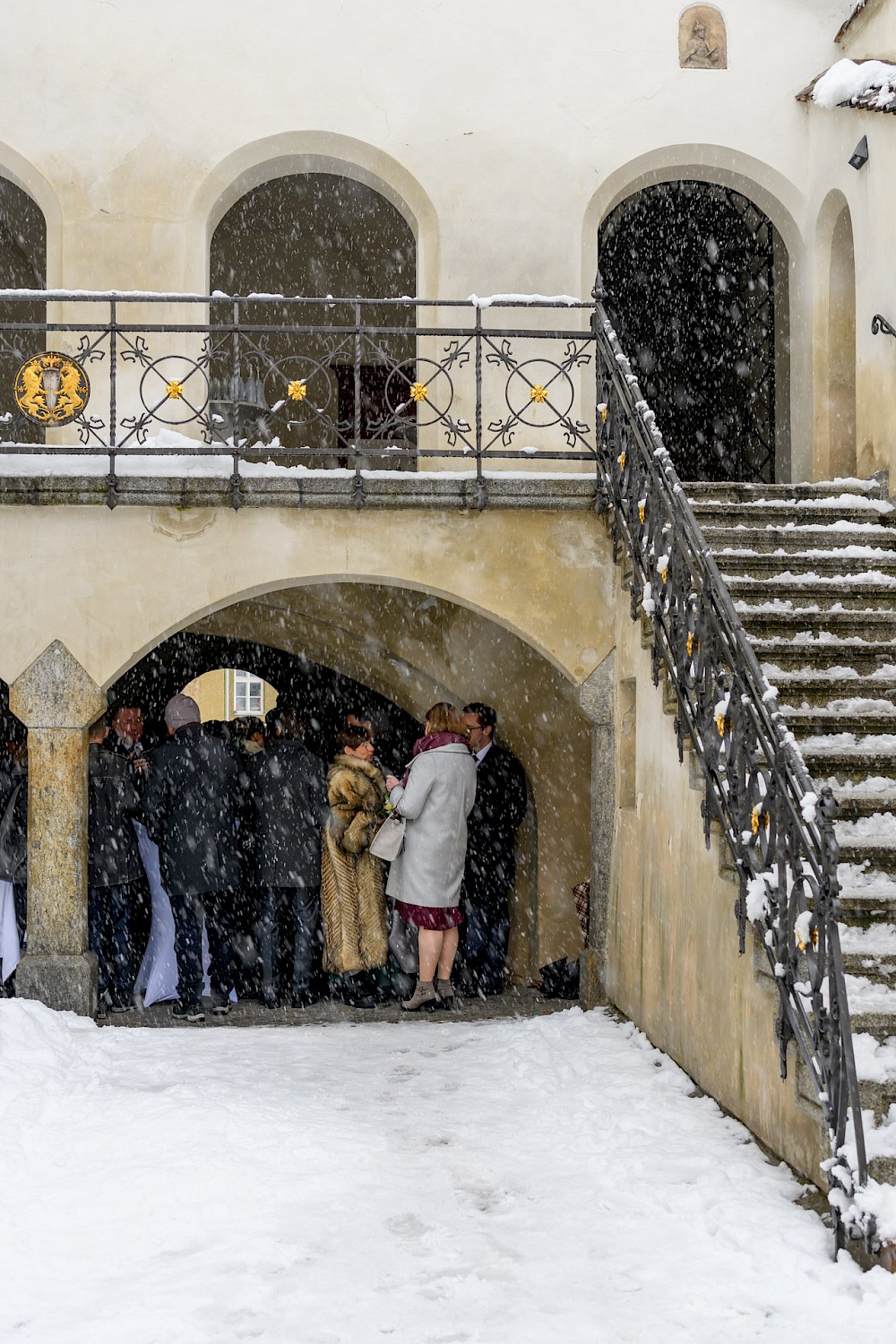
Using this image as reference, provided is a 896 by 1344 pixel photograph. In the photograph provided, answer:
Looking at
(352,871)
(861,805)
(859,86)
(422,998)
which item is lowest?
(422,998)

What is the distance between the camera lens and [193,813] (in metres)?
8.60

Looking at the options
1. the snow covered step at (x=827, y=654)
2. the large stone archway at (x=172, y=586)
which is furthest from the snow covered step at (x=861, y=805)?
the large stone archway at (x=172, y=586)

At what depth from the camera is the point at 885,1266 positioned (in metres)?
4.16

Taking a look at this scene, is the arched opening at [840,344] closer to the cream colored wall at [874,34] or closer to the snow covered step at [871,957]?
the cream colored wall at [874,34]

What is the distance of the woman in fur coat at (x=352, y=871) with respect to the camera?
8.88 m

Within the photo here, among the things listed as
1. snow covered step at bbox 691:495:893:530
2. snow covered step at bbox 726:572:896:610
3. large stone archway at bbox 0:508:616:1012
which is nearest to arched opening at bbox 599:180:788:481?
snow covered step at bbox 691:495:893:530

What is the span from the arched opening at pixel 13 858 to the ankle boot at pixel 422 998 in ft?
8.42

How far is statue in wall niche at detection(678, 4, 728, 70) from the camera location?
10328 mm

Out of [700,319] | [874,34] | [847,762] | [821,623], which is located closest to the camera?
[847,762]

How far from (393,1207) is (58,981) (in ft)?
13.4

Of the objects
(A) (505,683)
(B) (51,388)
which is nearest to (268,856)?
(A) (505,683)

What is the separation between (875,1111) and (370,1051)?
11.3 feet

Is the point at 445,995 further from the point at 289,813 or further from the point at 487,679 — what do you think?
the point at 487,679

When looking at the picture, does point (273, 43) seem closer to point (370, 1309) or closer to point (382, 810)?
point (382, 810)
